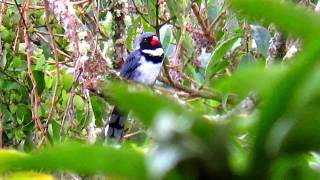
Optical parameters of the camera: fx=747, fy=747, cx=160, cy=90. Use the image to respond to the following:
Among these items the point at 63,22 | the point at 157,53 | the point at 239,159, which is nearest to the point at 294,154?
the point at 239,159

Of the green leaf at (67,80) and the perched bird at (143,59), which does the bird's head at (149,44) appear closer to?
the perched bird at (143,59)

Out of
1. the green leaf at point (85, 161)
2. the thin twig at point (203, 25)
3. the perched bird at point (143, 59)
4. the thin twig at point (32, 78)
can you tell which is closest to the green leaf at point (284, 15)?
the green leaf at point (85, 161)

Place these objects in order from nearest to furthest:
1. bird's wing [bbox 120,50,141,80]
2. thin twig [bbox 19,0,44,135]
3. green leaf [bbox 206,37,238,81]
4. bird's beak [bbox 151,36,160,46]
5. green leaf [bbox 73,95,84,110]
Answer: green leaf [bbox 206,37,238,81], thin twig [bbox 19,0,44,135], green leaf [bbox 73,95,84,110], bird's wing [bbox 120,50,141,80], bird's beak [bbox 151,36,160,46]

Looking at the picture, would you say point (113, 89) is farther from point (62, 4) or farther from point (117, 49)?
point (117, 49)

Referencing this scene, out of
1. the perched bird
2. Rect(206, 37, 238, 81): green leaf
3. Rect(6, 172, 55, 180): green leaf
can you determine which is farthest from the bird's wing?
Rect(6, 172, 55, 180): green leaf

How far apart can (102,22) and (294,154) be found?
11.6 feet

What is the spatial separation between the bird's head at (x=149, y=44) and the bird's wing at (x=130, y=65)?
0.17ft

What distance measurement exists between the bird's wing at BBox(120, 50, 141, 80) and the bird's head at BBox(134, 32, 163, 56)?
0.05 meters

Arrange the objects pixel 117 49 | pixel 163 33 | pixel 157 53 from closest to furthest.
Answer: pixel 163 33
pixel 117 49
pixel 157 53

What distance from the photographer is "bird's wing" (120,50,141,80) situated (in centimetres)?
417

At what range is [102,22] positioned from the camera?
12.4 ft

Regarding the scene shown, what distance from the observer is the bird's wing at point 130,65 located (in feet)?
13.7

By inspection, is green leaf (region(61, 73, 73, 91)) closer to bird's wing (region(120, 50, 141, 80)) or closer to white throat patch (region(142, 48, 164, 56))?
bird's wing (region(120, 50, 141, 80))

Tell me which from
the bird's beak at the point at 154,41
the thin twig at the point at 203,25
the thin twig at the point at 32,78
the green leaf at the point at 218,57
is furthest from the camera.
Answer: the bird's beak at the point at 154,41
